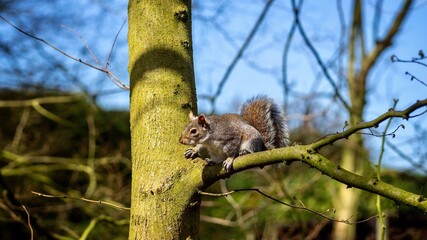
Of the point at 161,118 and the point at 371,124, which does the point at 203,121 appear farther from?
the point at 371,124

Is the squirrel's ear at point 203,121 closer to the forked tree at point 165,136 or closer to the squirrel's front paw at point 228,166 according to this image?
the forked tree at point 165,136

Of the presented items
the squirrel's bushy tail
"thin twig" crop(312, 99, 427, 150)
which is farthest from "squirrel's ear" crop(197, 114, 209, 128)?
"thin twig" crop(312, 99, 427, 150)

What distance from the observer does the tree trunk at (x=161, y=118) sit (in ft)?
5.09

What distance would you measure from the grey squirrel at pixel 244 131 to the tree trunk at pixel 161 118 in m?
0.42

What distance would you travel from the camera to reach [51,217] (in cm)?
569

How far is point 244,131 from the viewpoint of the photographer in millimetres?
2256

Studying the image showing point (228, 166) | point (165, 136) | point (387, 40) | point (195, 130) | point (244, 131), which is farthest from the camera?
point (387, 40)

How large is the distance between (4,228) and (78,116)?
4.96ft

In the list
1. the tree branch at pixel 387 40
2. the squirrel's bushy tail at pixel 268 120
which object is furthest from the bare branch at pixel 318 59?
the tree branch at pixel 387 40

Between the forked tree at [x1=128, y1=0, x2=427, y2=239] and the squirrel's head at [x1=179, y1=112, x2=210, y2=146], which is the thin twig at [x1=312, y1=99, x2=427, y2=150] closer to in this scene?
the forked tree at [x1=128, y1=0, x2=427, y2=239]

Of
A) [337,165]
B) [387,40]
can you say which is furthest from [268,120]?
[387,40]

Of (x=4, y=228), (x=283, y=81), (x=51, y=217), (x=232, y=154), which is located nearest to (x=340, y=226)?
(x=283, y=81)

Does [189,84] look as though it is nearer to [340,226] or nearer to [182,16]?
[182,16]

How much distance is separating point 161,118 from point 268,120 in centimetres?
81
